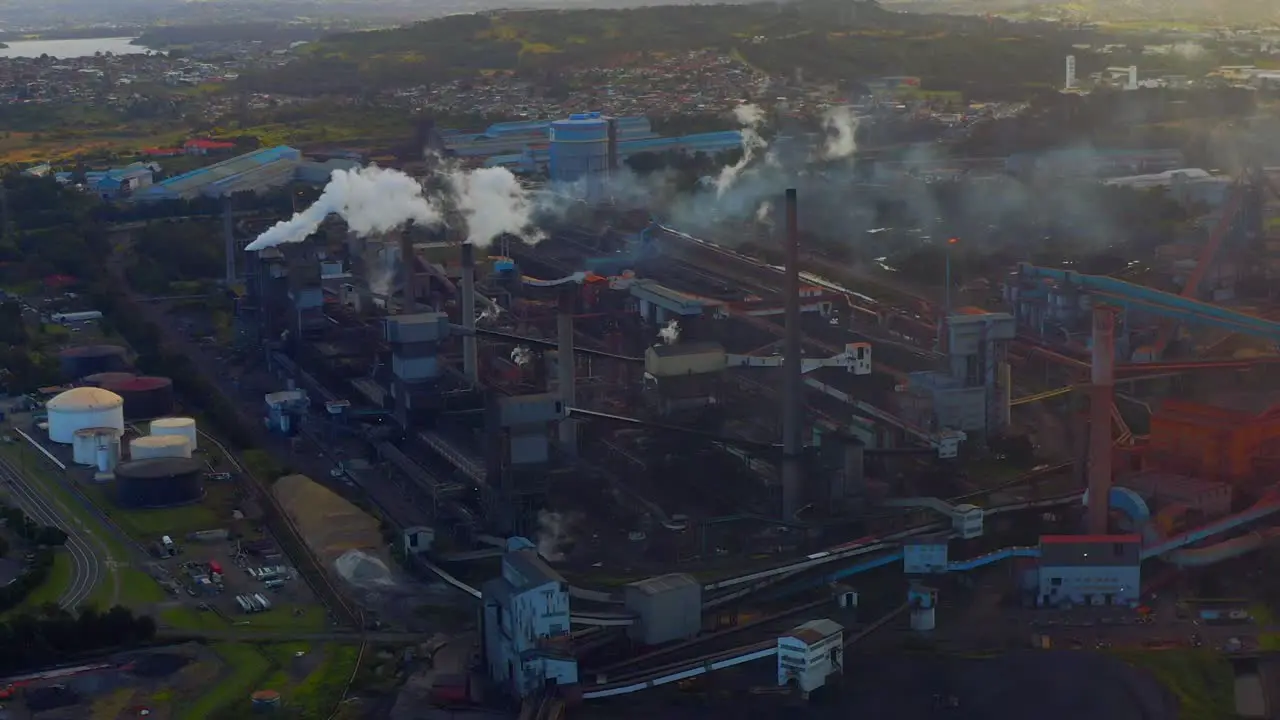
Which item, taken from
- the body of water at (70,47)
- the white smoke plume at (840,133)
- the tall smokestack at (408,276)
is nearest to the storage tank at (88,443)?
the tall smokestack at (408,276)

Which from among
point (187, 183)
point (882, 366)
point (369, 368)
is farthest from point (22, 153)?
point (882, 366)

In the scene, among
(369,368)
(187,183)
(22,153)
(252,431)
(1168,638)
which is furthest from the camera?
(22,153)

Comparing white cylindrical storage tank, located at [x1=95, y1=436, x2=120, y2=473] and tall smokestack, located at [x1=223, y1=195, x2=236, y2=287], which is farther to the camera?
tall smokestack, located at [x1=223, y1=195, x2=236, y2=287]

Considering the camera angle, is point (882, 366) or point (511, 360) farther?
point (511, 360)

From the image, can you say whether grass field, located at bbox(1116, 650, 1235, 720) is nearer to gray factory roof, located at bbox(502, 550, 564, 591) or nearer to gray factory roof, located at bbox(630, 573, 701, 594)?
gray factory roof, located at bbox(630, 573, 701, 594)

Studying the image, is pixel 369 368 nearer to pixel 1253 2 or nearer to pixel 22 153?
pixel 22 153

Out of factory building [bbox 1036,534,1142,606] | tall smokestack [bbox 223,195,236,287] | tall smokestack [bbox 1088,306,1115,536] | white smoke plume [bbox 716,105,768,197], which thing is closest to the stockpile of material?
factory building [bbox 1036,534,1142,606]

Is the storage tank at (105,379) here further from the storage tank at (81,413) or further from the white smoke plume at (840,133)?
the white smoke plume at (840,133)

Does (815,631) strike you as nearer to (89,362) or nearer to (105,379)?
(105,379)
